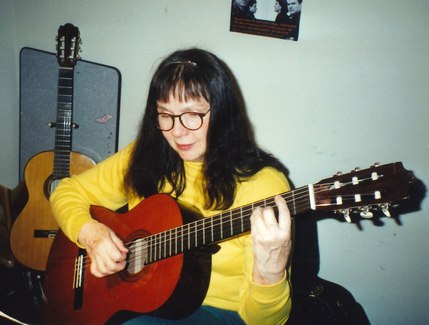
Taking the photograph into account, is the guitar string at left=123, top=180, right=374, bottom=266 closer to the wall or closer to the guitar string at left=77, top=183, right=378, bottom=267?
the guitar string at left=77, top=183, right=378, bottom=267

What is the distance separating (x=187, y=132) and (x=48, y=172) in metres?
1.17

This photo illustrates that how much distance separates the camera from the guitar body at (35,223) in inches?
63.1

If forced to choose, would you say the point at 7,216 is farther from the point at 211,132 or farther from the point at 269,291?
the point at 269,291

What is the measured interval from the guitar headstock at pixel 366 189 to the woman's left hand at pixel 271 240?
0.10 m

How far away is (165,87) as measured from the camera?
3.26ft

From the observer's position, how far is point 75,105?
5.80ft

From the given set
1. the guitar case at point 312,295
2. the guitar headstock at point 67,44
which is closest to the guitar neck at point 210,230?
the guitar case at point 312,295

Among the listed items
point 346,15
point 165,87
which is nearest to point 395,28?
point 346,15

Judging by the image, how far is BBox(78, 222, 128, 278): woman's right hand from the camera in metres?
0.97

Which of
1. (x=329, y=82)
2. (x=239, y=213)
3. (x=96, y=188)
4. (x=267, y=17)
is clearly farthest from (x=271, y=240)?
(x=267, y=17)

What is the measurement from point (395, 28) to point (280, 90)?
1.97 feet

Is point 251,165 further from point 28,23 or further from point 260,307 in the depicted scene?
point 28,23

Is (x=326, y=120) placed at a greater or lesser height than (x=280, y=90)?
lesser

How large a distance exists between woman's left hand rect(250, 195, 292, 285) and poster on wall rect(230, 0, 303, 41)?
3.66 feet
